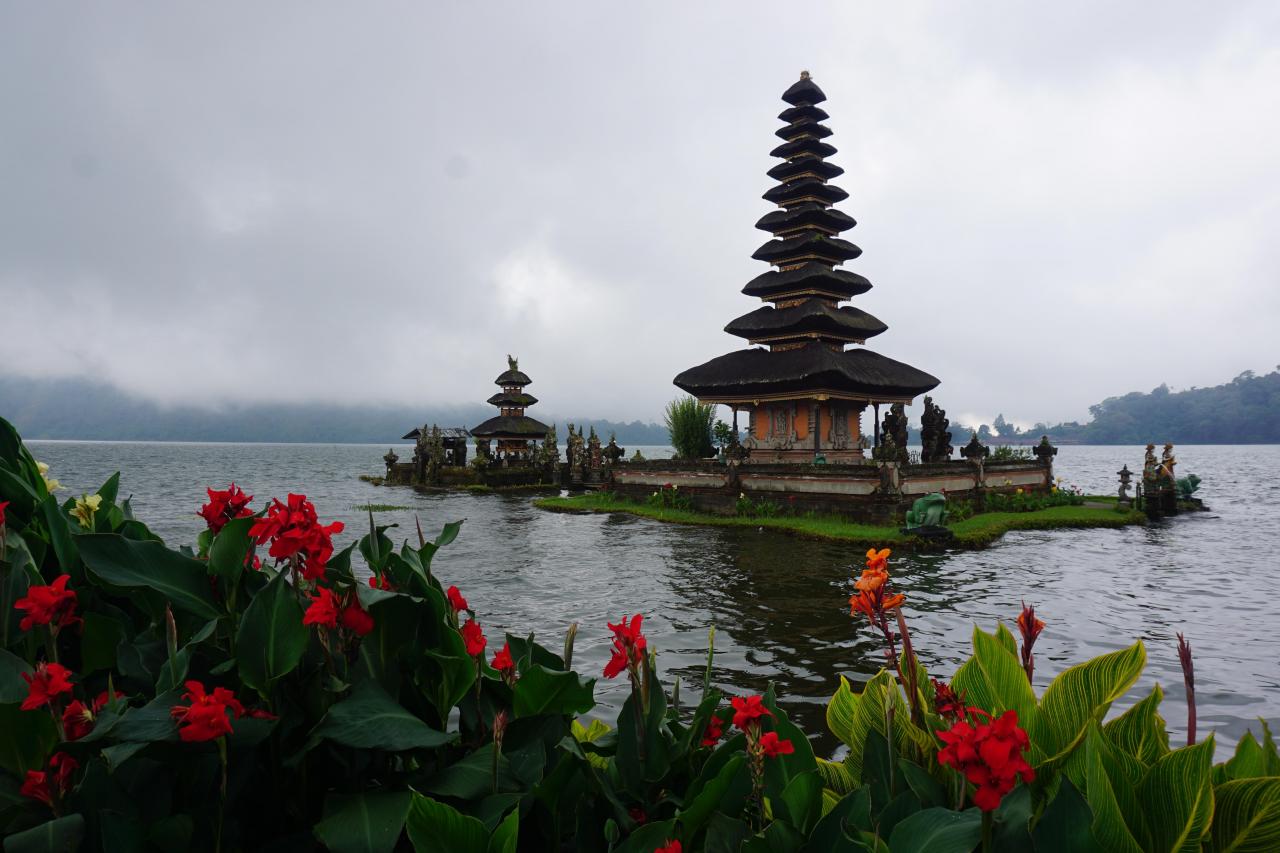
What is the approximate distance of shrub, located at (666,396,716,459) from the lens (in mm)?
34394

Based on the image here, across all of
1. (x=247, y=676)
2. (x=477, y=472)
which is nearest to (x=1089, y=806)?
A: (x=247, y=676)

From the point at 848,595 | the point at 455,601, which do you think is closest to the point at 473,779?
the point at 455,601

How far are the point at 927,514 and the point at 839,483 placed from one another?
12.7 ft

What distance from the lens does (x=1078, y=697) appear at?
170 cm

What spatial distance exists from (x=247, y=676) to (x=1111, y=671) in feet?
6.68

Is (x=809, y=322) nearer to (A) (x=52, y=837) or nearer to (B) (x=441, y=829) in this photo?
(B) (x=441, y=829)

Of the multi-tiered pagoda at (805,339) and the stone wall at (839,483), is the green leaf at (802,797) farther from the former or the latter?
the multi-tiered pagoda at (805,339)

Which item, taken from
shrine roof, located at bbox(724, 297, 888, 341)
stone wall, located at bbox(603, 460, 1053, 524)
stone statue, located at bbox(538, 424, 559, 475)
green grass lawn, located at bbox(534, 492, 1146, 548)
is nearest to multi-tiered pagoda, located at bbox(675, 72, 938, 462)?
shrine roof, located at bbox(724, 297, 888, 341)

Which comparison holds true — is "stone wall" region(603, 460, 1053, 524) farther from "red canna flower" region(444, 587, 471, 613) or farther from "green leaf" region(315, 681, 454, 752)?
"green leaf" region(315, 681, 454, 752)

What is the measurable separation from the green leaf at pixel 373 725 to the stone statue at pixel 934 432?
26.7 m

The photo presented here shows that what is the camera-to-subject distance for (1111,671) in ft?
5.49

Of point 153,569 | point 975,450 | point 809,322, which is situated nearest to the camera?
point 153,569

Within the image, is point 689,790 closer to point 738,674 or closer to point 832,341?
point 738,674

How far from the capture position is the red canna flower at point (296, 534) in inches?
57.9
